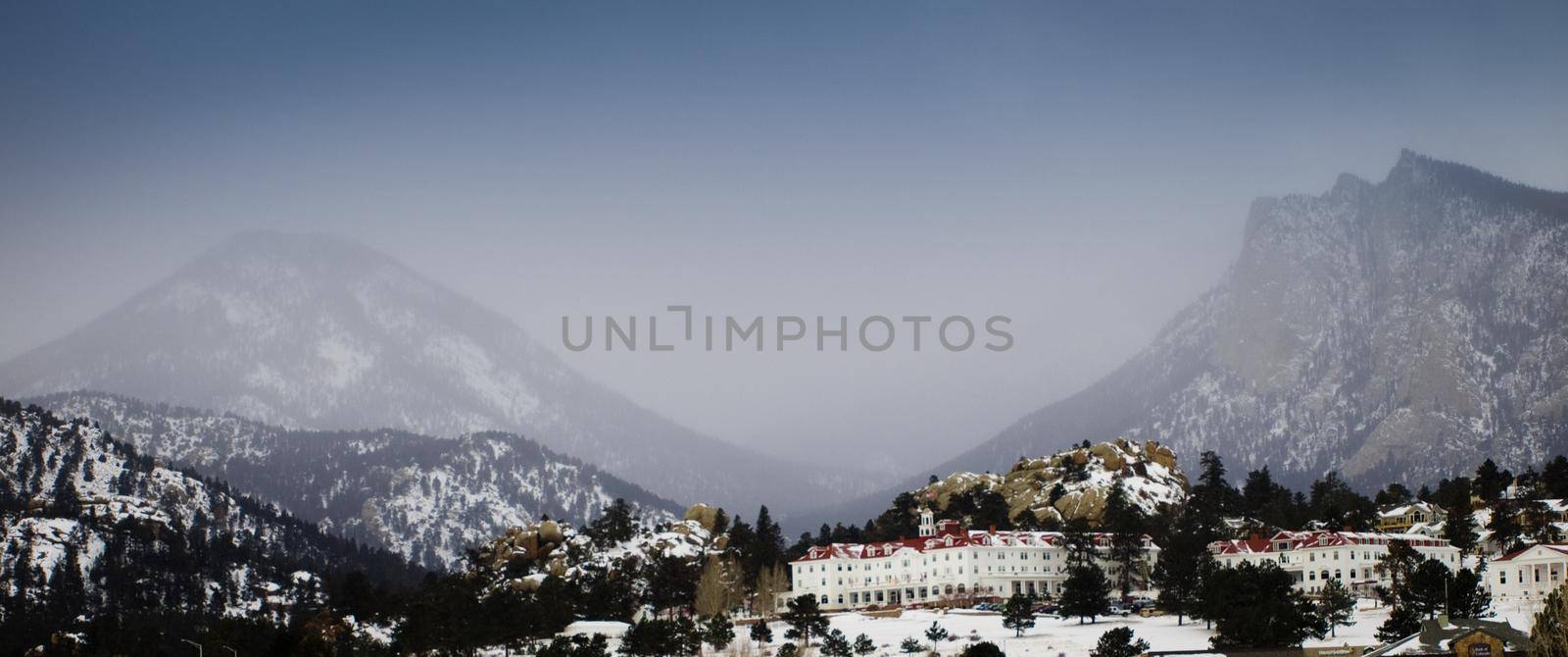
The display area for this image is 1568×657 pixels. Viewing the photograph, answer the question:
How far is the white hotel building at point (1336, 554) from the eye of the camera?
15375 cm

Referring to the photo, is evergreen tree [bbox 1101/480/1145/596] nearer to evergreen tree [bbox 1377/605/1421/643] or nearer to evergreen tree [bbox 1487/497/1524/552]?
evergreen tree [bbox 1487/497/1524/552]

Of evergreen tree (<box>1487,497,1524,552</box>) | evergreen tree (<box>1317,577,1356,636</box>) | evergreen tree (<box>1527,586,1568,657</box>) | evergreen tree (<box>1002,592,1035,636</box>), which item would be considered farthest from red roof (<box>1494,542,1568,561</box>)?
evergreen tree (<box>1002,592,1035,636</box>)

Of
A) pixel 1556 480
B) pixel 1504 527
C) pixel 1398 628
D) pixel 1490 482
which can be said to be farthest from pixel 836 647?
pixel 1490 482

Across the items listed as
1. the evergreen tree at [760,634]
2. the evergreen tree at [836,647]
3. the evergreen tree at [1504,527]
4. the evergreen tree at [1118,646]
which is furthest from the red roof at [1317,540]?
the evergreen tree at [836,647]

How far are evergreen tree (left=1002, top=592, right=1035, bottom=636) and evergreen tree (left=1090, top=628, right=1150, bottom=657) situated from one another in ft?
54.5

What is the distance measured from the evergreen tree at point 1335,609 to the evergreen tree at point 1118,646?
1439cm

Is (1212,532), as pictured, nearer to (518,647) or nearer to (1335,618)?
(1335,618)

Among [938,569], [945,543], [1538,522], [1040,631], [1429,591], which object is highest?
[1538,522]

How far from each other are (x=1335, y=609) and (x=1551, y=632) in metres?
34.4

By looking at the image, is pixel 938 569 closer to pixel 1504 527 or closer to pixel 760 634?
pixel 760 634

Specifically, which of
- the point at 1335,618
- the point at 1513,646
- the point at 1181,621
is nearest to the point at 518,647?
the point at 1181,621

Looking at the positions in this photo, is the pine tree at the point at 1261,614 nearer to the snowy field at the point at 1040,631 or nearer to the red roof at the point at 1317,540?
the snowy field at the point at 1040,631

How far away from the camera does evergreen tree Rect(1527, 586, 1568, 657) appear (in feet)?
287

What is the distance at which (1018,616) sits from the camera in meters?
136
